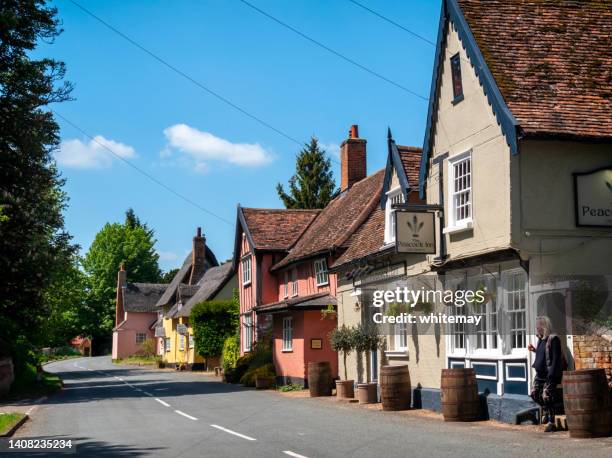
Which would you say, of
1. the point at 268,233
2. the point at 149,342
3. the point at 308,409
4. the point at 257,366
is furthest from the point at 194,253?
the point at 308,409

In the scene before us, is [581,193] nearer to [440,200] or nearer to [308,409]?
[440,200]

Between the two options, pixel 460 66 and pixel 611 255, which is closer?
pixel 611 255

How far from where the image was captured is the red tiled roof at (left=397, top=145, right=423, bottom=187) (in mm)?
22641

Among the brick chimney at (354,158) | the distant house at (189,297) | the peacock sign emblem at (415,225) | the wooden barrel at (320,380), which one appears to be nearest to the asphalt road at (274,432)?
the wooden barrel at (320,380)

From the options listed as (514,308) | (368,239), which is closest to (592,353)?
(514,308)

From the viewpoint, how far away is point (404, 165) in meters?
23.1

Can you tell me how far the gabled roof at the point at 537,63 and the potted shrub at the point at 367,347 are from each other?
5430mm

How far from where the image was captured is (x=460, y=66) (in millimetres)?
19438

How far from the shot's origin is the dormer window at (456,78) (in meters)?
19.4

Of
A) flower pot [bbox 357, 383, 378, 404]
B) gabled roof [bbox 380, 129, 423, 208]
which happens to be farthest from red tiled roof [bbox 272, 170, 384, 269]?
flower pot [bbox 357, 383, 378, 404]

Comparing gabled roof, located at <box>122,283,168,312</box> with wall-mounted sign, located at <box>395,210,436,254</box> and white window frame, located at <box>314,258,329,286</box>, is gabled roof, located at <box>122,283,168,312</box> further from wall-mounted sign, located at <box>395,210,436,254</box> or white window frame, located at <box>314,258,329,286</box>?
wall-mounted sign, located at <box>395,210,436,254</box>

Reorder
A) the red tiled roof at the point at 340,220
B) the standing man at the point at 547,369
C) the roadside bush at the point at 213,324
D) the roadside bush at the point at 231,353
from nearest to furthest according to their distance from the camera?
1. the standing man at the point at 547,369
2. the red tiled roof at the point at 340,220
3. the roadside bush at the point at 231,353
4. the roadside bush at the point at 213,324

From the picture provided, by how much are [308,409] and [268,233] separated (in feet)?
62.6

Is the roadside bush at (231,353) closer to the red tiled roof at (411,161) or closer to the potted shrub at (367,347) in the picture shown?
the potted shrub at (367,347)
